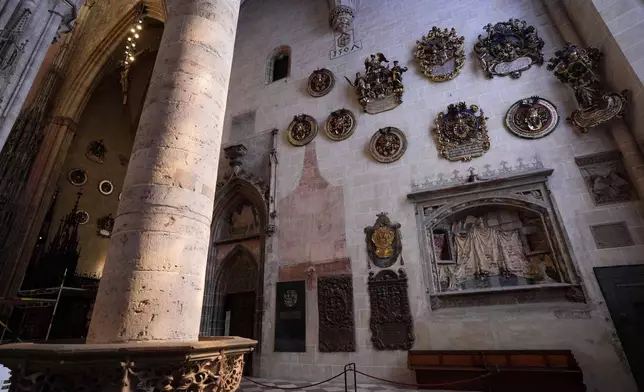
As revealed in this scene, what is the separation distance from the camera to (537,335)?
5.30 metres

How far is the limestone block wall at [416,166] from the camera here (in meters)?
5.30

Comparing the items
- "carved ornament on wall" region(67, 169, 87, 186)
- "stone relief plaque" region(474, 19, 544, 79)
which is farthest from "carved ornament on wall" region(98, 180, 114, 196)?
"stone relief plaque" region(474, 19, 544, 79)

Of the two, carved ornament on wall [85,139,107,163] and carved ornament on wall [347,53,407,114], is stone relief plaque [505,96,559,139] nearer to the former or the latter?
carved ornament on wall [347,53,407,114]

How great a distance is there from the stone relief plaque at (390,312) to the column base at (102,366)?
5.18 metres

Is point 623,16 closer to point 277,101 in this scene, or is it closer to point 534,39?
point 534,39

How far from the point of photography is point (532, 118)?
255 inches

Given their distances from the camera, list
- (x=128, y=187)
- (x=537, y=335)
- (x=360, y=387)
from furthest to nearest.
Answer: (x=360, y=387)
(x=537, y=335)
(x=128, y=187)

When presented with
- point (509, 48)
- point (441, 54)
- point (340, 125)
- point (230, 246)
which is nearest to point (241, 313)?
point (230, 246)

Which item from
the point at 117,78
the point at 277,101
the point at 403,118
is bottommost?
the point at 403,118

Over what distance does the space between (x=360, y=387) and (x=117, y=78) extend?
668 inches

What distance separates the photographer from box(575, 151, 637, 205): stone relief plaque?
5516 millimetres

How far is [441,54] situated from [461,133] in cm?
225

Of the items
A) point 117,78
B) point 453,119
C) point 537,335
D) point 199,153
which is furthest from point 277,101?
point 117,78

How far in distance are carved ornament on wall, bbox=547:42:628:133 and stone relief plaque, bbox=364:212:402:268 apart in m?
3.91
